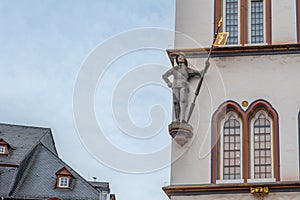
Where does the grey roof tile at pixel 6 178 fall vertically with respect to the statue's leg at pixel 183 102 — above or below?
above

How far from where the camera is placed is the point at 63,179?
136 feet

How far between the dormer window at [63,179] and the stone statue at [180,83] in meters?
20.2

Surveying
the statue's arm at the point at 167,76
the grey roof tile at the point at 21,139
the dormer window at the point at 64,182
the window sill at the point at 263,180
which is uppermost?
the grey roof tile at the point at 21,139

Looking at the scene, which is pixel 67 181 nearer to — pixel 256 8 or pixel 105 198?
pixel 105 198

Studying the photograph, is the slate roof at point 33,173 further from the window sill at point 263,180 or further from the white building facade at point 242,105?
the window sill at point 263,180

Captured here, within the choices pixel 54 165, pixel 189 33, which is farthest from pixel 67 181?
pixel 189 33

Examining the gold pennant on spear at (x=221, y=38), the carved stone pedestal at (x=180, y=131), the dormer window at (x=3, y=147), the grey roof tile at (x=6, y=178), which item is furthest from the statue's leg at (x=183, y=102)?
the dormer window at (x=3, y=147)

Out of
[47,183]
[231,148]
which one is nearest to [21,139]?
[47,183]

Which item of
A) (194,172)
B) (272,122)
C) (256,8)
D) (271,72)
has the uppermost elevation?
(256,8)

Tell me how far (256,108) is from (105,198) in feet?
71.9

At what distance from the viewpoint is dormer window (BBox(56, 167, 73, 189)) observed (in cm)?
4125

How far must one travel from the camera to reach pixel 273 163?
21188 millimetres

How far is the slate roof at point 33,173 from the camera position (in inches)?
1583

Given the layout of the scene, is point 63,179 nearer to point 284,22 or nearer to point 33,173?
point 33,173
